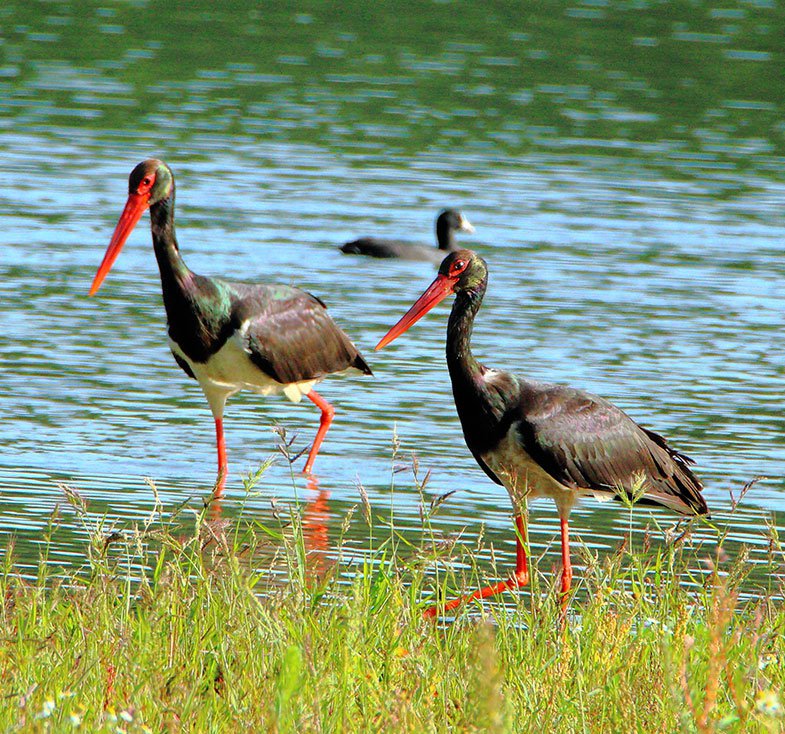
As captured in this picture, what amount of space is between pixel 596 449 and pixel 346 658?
303 cm

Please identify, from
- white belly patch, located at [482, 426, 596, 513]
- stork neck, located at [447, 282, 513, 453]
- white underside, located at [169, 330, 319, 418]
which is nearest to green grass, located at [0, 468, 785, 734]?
white belly patch, located at [482, 426, 596, 513]

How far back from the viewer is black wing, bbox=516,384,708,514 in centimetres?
711

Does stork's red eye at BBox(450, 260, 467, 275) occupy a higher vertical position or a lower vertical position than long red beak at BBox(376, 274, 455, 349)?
higher

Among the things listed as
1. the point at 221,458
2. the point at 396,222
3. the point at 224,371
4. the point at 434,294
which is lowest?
the point at 396,222

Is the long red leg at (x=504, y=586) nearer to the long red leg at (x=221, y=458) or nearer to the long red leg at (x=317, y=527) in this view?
the long red leg at (x=317, y=527)

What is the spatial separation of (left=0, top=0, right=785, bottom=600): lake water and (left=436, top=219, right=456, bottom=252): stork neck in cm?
25

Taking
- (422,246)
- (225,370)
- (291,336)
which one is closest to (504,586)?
(225,370)

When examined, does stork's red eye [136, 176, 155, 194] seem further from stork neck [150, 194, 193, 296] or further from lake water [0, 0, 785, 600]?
lake water [0, 0, 785, 600]

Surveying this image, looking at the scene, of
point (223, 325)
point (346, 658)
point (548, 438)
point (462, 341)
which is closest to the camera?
point (346, 658)

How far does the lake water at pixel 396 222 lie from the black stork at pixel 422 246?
142mm

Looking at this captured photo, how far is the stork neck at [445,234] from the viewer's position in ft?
50.8

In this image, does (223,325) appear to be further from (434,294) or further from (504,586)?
(504,586)

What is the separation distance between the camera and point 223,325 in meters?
9.05

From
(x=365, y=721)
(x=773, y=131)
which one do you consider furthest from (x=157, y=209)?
(x=773, y=131)
